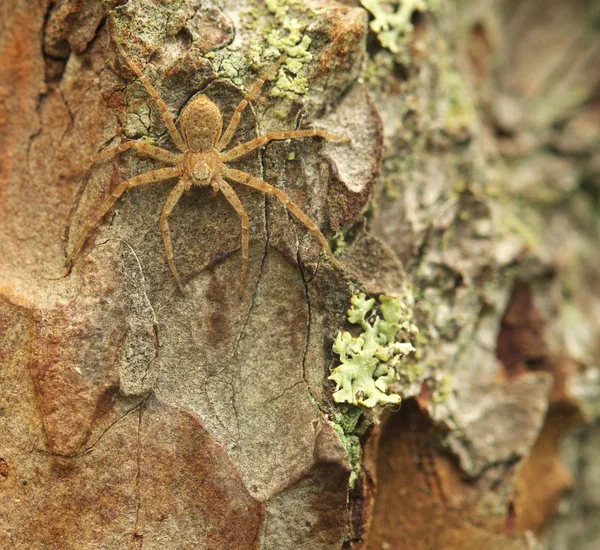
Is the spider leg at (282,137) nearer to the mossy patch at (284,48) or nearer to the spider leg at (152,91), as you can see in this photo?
the mossy patch at (284,48)

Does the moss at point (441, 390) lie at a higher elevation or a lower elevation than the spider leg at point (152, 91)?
lower

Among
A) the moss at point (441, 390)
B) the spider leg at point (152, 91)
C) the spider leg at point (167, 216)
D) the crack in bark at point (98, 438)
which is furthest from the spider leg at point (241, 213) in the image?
the moss at point (441, 390)

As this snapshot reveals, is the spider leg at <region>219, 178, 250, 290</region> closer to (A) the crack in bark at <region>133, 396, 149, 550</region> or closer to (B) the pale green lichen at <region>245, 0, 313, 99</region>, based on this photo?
(B) the pale green lichen at <region>245, 0, 313, 99</region>

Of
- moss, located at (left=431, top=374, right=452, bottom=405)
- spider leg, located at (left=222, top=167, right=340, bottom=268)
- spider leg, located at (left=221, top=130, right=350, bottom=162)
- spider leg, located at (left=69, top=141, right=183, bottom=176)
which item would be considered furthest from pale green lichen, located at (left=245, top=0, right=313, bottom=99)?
moss, located at (left=431, top=374, right=452, bottom=405)

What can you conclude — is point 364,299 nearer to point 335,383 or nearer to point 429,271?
point 335,383

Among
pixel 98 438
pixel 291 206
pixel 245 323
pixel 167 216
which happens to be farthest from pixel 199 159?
pixel 98 438

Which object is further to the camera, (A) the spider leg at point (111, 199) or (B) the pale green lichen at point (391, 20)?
(B) the pale green lichen at point (391, 20)

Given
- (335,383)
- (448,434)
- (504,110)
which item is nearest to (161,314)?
(335,383)
